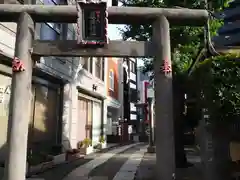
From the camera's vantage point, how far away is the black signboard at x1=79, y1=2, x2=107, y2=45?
840 cm

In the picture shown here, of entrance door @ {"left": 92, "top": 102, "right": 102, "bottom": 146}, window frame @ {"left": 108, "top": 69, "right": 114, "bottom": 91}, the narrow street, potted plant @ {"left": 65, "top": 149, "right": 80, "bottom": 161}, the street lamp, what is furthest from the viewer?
window frame @ {"left": 108, "top": 69, "right": 114, "bottom": 91}

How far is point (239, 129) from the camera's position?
24.2ft

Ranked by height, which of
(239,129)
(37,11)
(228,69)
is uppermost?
(37,11)

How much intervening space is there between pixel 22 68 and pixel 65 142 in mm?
7923

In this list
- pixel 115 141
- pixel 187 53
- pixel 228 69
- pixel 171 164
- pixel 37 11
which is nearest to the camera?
pixel 228 69

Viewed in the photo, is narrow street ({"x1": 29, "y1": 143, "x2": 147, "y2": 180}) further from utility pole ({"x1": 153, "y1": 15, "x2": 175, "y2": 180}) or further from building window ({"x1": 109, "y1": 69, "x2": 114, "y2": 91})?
building window ({"x1": 109, "y1": 69, "x2": 114, "y2": 91})

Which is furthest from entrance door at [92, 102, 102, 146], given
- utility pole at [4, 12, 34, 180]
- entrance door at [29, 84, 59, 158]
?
utility pole at [4, 12, 34, 180]

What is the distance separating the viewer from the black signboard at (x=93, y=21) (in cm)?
840

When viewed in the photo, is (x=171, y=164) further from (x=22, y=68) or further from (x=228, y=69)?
(x=22, y=68)

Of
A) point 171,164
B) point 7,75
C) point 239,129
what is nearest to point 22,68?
point 7,75

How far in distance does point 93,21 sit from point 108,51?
98 centimetres

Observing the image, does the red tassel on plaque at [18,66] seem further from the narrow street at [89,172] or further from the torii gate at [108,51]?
the narrow street at [89,172]

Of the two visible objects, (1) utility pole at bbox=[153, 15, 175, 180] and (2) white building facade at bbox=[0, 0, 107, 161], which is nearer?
(1) utility pole at bbox=[153, 15, 175, 180]

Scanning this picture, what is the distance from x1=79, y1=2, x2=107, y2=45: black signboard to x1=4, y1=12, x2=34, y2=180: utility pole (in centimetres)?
157
